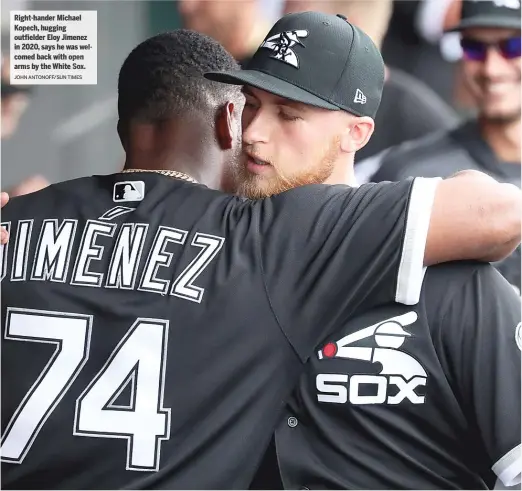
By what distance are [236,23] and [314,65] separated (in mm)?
715

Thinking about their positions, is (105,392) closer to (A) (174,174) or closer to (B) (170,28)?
(A) (174,174)

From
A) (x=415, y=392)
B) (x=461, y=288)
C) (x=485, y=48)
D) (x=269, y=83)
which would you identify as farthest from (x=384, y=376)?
(x=485, y=48)

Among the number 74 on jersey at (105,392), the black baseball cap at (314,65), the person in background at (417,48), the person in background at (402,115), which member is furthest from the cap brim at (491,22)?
the number 74 on jersey at (105,392)

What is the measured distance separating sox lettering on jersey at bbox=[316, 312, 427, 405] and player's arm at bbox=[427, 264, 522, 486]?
0.05 meters

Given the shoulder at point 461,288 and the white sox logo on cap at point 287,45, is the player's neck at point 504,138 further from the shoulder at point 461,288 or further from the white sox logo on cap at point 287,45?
the shoulder at point 461,288

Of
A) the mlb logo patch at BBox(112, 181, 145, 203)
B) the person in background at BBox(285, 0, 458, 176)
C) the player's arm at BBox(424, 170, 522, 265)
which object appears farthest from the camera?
the person in background at BBox(285, 0, 458, 176)

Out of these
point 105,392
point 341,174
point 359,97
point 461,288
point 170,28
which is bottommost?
point 105,392

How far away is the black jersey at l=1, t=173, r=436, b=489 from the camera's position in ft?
3.56

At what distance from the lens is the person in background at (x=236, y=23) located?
1942 mm

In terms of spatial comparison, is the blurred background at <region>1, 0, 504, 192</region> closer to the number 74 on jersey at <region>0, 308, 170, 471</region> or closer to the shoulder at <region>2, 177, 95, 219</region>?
the shoulder at <region>2, 177, 95, 219</region>

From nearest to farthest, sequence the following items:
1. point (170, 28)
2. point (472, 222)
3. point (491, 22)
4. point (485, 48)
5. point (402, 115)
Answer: point (472, 222)
point (170, 28)
point (491, 22)
point (485, 48)
point (402, 115)

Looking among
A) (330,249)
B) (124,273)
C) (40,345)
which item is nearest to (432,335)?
(330,249)

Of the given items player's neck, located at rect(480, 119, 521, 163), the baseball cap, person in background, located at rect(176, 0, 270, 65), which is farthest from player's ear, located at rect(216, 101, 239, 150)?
player's neck, located at rect(480, 119, 521, 163)

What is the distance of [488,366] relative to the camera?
1.09 metres
